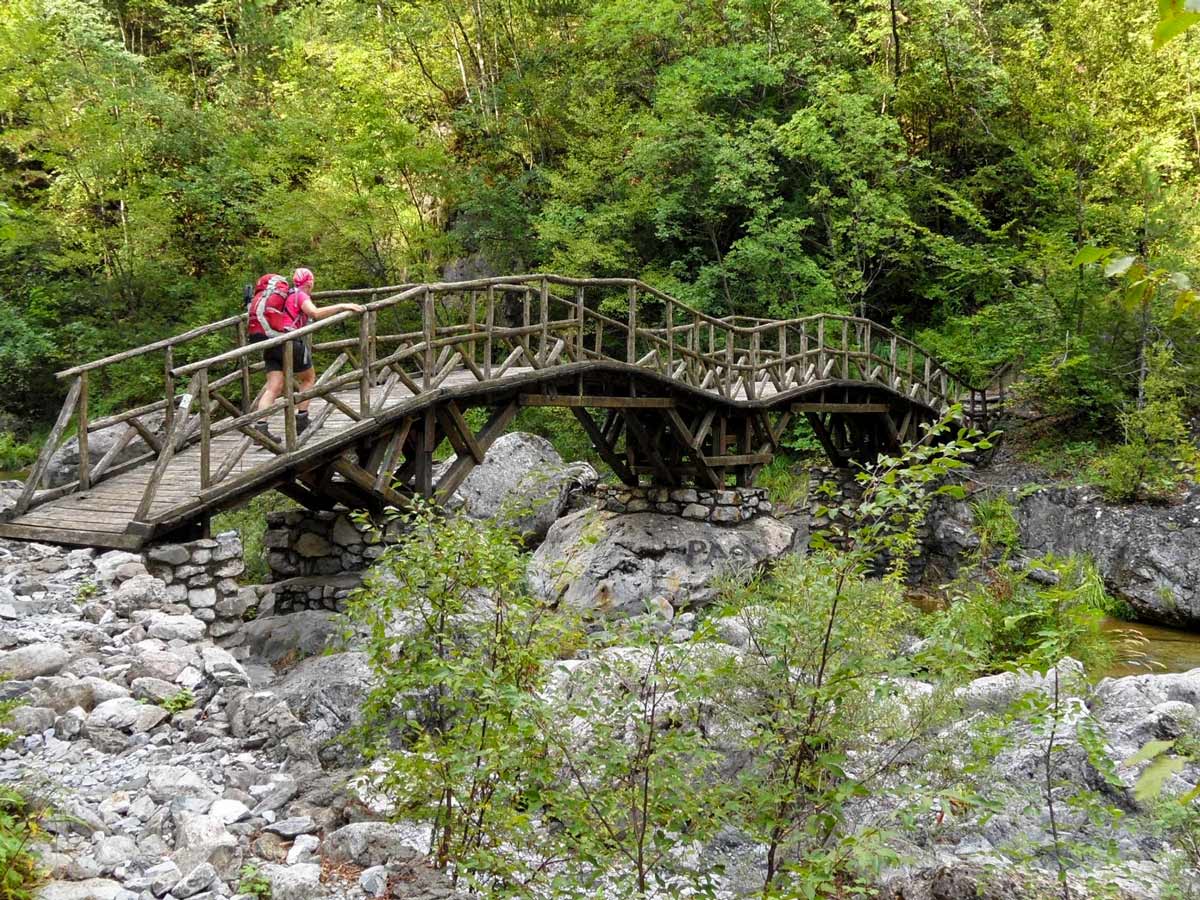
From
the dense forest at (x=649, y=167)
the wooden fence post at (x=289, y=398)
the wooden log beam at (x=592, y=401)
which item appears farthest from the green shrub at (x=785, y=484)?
the wooden fence post at (x=289, y=398)

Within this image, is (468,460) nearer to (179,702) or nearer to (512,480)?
(179,702)

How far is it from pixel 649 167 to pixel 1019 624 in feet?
45.2

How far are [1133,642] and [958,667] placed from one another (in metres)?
10.2

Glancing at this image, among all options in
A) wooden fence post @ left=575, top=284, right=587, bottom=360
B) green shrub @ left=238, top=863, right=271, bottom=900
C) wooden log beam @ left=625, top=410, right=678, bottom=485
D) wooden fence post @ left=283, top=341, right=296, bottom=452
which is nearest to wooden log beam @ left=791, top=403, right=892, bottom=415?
wooden log beam @ left=625, top=410, right=678, bottom=485

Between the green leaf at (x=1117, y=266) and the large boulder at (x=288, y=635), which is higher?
the green leaf at (x=1117, y=266)

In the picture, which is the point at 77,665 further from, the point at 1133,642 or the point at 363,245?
the point at 363,245

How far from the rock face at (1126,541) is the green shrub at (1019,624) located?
56cm

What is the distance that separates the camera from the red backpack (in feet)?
26.7

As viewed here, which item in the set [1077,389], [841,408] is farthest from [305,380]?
[1077,389]

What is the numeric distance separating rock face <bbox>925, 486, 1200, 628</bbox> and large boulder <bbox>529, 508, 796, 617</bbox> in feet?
13.1

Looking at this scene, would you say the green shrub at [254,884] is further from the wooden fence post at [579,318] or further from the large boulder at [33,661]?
the wooden fence post at [579,318]

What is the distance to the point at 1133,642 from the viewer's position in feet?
38.6

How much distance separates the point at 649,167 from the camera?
65.5ft

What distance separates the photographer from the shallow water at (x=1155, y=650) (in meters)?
11.2
